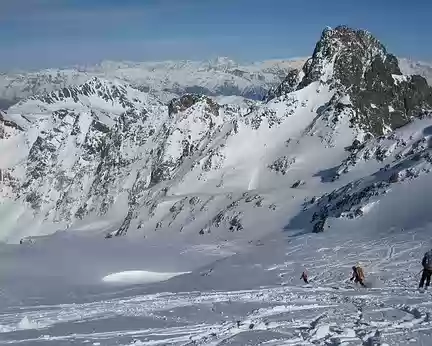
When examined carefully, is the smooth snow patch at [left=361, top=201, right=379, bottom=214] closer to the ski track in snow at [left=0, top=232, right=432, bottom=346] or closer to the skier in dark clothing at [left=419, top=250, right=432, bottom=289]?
the ski track in snow at [left=0, top=232, right=432, bottom=346]

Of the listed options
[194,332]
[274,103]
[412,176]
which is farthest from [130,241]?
[194,332]

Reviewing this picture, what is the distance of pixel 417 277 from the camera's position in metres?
27.7

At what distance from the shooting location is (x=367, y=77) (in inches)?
4326

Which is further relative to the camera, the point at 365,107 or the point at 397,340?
the point at 365,107

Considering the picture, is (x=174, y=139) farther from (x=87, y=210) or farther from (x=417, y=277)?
(x=417, y=277)

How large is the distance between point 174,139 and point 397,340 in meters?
125

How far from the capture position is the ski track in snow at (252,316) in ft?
54.2

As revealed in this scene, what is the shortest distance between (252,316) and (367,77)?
317ft

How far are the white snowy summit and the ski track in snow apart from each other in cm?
11

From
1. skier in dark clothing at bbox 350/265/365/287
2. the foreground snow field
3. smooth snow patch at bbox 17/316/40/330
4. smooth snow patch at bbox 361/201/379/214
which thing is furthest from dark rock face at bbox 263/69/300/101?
smooth snow patch at bbox 17/316/40/330

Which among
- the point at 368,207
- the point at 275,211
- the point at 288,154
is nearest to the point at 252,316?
the point at 368,207

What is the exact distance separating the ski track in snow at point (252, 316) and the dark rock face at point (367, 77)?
7689 cm

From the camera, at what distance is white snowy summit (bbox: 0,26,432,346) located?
64.4 ft

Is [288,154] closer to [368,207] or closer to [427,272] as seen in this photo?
[368,207]
